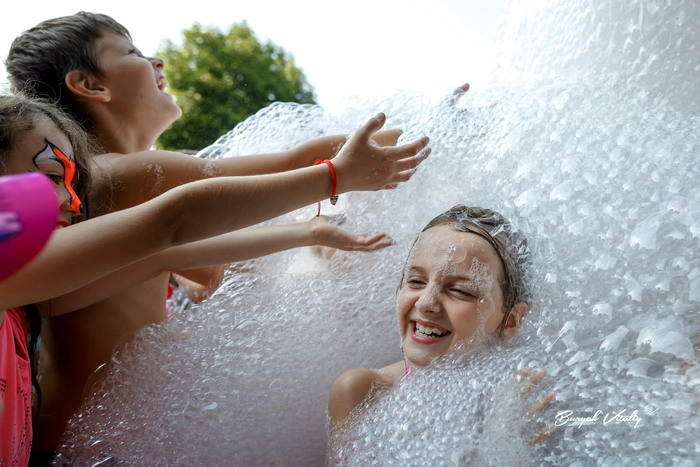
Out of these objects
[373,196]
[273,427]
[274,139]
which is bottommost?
[273,427]

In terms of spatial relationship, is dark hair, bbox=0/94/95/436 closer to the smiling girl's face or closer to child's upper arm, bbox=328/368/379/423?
the smiling girl's face

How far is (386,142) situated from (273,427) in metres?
0.51

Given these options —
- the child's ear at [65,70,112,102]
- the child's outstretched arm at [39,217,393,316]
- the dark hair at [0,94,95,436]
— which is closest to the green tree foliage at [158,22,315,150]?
the child's ear at [65,70,112,102]

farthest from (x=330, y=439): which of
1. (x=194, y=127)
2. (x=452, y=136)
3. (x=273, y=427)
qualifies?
(x=194, y=127)

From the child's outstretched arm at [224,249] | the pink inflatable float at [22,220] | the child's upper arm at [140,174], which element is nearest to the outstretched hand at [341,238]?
the child's outstretched arm at [224,249]

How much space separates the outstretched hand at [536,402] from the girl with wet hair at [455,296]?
93 mm

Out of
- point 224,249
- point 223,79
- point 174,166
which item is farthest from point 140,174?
point 223,79

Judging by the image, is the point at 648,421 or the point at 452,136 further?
the point at 452,136

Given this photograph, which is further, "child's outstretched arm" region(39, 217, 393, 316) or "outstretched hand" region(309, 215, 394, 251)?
"outstretched hand" region(309, 215, 394, 251)

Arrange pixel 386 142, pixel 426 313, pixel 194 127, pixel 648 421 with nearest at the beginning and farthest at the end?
pixel 648 421, pixel 426 313, pixel 386 142, pixel 194 127

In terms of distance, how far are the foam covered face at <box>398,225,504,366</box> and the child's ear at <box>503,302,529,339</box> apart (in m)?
0.02

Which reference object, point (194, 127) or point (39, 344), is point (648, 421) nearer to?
point (39, 344)

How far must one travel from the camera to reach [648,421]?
0.68 meters

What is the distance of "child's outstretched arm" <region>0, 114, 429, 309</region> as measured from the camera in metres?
0.65
